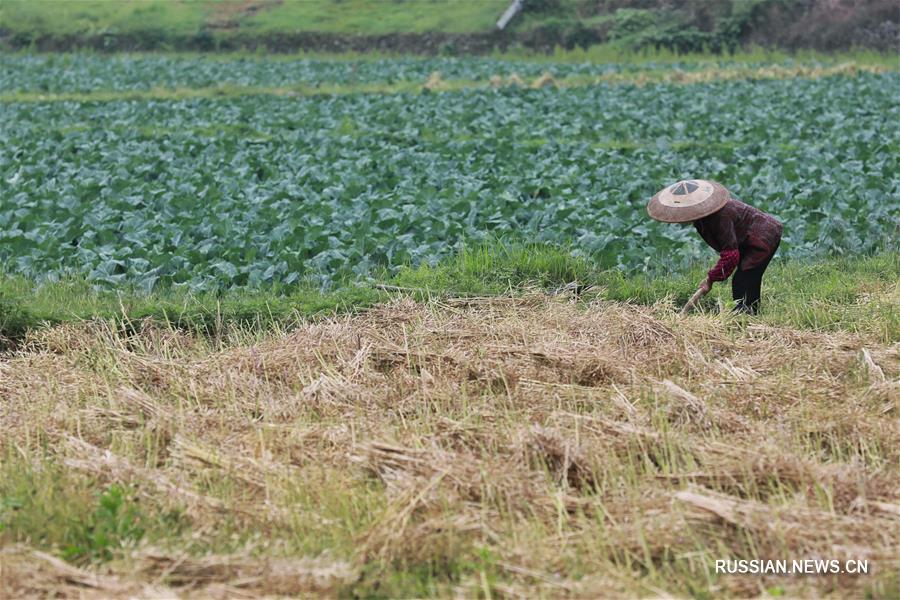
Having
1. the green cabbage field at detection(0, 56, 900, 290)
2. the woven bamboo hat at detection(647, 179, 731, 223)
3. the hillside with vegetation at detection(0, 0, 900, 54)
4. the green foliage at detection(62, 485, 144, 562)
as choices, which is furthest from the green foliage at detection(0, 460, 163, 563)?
the hillside with vegetation at detection(0, 0, 900, 54)

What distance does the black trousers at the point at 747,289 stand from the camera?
23.7ft

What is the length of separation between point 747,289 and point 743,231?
1.41 feet

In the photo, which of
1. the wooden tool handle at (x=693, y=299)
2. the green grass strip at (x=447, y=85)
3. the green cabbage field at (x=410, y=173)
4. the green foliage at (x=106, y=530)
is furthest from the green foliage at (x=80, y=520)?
the green grass strip at (x=447, y=85)

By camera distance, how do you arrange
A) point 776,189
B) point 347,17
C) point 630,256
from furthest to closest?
1. point 347,17
2. point 776,189
3. point 630,256

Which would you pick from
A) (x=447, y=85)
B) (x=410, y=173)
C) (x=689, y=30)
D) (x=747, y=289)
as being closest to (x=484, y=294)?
(x=747, y=289)

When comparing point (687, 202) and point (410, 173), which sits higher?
point (687, 202)

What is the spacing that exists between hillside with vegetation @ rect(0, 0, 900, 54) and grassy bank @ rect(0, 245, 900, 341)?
24.0 meters

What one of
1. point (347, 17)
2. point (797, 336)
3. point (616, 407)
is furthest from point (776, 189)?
point (347, 17)

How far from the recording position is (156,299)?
8.15 metres

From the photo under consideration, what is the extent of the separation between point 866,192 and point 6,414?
8.14m

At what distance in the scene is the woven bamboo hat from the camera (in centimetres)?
655

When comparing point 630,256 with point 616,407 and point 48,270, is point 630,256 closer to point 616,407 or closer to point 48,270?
point 616,407

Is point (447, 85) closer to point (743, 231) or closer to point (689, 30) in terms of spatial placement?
point (689, 30)

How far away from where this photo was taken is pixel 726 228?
269 inches
